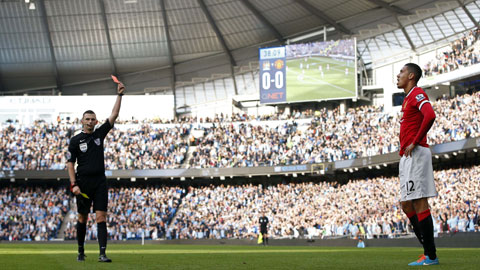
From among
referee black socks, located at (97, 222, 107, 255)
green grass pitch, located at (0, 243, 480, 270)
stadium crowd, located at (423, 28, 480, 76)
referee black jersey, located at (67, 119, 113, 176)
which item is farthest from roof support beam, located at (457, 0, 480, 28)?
referee black socks, located at (97, 222, 107, 255)

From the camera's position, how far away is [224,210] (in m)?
47.7

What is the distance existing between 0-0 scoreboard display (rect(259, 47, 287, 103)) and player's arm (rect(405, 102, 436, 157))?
4727 cm

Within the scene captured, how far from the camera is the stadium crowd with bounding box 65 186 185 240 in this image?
1813 inches

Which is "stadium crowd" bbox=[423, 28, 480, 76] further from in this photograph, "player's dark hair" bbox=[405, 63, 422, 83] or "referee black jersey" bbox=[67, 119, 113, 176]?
"referee black jersey" bbox=[67, 119, 113, 176]

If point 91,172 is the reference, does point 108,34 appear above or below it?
above

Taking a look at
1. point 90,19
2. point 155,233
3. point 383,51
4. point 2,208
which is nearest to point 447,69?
point 383,51

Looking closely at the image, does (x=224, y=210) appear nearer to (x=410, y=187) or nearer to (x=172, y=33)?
(x=172, y=33)

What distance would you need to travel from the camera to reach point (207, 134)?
5634cm

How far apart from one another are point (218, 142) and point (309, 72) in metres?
9.68

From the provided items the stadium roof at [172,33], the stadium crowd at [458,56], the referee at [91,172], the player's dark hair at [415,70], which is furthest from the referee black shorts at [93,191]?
the stadium roof at [172,33]

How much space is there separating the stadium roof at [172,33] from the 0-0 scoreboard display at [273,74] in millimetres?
3513

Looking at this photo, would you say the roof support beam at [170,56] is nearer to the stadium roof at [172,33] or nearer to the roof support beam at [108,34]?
the stadium roof at [172,33]

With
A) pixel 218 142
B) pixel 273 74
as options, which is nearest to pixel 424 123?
pixel 218 142

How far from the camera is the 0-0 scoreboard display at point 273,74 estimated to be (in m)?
56.0
